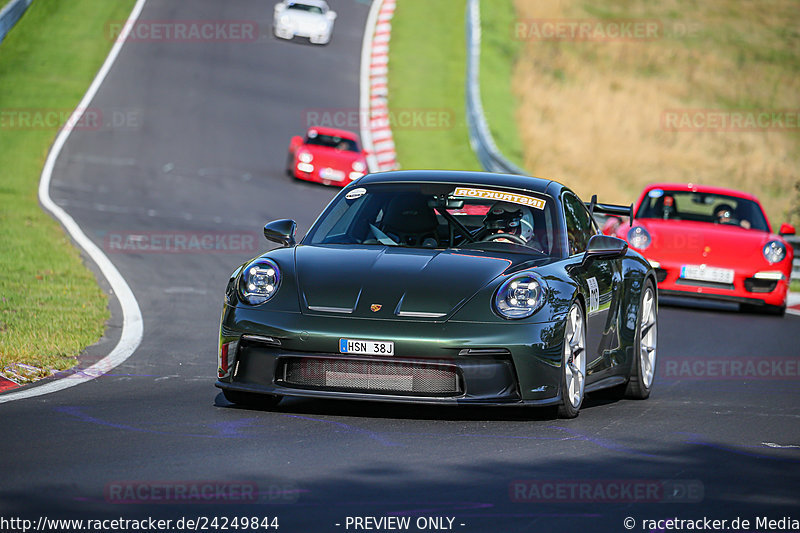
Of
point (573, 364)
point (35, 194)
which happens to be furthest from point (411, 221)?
point (35, 194)

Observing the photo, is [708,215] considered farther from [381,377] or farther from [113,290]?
[381,377]

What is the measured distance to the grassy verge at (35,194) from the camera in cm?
971

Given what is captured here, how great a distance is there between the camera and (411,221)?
816cm

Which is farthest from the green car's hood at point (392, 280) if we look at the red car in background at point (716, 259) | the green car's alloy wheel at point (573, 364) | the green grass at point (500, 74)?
the green grass at point (500, 74)

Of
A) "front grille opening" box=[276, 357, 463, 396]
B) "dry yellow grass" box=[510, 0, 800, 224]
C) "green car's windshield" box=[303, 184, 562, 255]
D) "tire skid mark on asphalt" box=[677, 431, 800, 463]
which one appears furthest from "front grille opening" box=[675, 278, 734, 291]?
"dry yellow grass" box=[510, 0, 800, 224]

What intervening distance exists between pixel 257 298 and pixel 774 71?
42.3 meters

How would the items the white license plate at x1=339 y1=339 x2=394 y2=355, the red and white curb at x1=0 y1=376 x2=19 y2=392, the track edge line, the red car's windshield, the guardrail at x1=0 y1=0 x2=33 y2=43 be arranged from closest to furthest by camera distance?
the white license plate at x1=339 y1=339 x2=394 y2=355, the red and white curb at x1=0 y1=376 x2=19 y2=392, the track edge line, the red car's windshield, the guardrail at x1=0 y1=0 x2=33 y2=43

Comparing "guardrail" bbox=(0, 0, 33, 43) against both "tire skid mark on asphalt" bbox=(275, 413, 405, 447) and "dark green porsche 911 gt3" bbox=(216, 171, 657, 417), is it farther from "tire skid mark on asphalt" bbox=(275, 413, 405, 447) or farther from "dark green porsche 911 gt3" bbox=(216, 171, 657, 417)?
"tire skid mark on asphalt" bbox=(275, 413, 405, 447)

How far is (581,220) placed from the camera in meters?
8.80

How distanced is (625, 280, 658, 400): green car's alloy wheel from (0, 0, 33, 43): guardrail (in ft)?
94.8

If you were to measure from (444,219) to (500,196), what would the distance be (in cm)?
38

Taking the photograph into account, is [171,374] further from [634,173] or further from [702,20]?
[702,20]

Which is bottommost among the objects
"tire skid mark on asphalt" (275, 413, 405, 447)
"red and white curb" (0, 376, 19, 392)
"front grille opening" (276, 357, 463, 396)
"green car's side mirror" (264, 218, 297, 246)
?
"red and white curb" (0, 376, 19, 392)

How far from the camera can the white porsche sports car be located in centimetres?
3994
